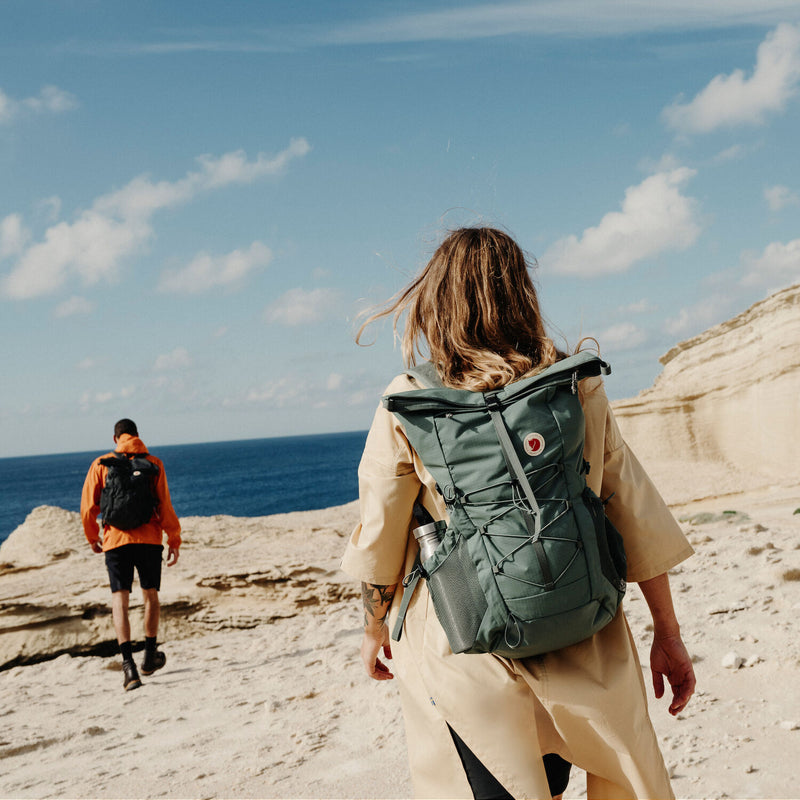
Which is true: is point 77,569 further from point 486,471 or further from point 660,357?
point 660,357

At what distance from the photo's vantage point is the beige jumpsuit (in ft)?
5.47

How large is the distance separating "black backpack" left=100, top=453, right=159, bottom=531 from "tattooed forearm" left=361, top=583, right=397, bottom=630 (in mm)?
4121

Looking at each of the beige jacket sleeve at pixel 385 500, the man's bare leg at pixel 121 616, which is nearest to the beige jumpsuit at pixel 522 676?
the beige jacket sleeve at pixel 385 500

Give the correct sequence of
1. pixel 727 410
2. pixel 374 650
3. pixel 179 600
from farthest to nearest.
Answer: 1. pixel 727 410
2. pixel 179 600
3. pixel 374 650

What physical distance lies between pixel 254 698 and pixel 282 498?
6078cm

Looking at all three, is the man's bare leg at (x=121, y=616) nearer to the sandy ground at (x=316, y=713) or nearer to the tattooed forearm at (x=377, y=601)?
the sandy ground at (x=316, y=713)

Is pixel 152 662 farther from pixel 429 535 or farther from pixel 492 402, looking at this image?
pixel 492 402

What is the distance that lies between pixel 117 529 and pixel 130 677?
1220 millimetres

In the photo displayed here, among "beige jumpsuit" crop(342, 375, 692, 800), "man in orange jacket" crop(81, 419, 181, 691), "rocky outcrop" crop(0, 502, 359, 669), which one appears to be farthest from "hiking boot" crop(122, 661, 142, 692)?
"beige jumpsuit" crop(342, 375, 692, 800)

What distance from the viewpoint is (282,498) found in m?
64.5

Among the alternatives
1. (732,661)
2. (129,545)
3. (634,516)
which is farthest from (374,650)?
(129,545)

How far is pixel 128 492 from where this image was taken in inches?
218

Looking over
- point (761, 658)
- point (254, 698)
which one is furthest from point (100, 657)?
point (761, 658)

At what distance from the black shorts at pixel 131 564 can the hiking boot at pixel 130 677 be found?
611 mm
